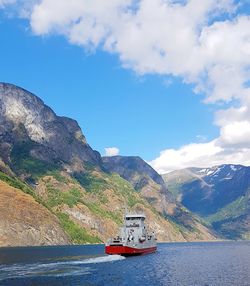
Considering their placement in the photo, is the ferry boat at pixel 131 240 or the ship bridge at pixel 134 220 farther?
the ship bridge at pixel 134 220

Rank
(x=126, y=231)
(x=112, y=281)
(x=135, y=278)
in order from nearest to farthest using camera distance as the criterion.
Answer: (x=112, y=281) → (x=135, y=278) → (x=126, y=231)

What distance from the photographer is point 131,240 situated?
18025 cm

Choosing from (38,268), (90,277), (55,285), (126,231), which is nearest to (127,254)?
(126,231)

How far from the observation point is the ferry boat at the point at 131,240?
16638cm

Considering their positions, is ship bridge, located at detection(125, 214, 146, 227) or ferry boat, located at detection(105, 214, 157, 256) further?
ship bridge, located at detection(125, 214, 146, 227)

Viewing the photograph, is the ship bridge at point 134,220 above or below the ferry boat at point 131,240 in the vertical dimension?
above

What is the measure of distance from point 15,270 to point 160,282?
39.2m

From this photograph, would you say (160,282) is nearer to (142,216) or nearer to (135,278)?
(135,278)

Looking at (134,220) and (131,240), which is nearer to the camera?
(131,240)

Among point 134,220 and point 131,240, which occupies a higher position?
point 134,220

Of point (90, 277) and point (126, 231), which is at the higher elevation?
point (126, 231)

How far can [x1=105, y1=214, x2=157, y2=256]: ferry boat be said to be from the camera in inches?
6550

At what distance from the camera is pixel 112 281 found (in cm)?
10106

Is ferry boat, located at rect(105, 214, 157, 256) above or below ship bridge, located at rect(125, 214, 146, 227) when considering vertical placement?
below
